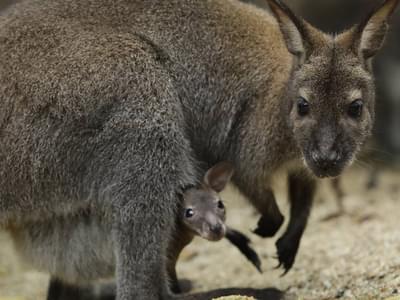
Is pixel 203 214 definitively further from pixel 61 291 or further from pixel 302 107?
pixel 61 291

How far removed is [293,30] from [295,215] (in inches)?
63.3

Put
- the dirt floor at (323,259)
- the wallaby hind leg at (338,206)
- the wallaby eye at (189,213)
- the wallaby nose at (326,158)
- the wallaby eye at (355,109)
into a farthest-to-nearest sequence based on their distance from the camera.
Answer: the wallaby hind leg at (338,206)
the dirt floor at (323,259)
the wallaby eye at (189,213)
the wallaby eye at (355,109)
the wallaby nose at (326,158)

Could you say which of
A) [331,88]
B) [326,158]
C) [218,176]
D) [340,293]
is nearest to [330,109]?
[331,88]

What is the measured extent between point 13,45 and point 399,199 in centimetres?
509

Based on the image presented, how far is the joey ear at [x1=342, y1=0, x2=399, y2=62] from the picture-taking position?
643 cm

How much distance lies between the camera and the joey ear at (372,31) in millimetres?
6434

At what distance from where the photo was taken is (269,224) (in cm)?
730

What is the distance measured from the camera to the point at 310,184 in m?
7.41

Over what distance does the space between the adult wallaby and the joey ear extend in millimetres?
10

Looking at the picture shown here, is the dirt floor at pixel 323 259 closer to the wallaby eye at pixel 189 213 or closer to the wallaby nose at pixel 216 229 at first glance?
the wallaby nose at pixel 216 229

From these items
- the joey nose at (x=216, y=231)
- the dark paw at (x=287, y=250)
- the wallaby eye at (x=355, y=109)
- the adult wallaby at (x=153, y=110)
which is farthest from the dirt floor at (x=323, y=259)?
the wallaby eye at (x=355, y=109)

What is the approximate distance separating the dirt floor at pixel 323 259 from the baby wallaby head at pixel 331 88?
3.56 ft

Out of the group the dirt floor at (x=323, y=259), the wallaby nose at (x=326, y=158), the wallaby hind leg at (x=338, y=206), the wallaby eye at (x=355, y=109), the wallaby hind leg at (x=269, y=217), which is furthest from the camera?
the wallaby hind leg at (x=338, y=206)

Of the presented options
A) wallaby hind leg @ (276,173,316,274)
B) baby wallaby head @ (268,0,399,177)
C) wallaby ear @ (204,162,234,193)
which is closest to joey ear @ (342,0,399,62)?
baby wallaby head @ (268,0,399,177)
